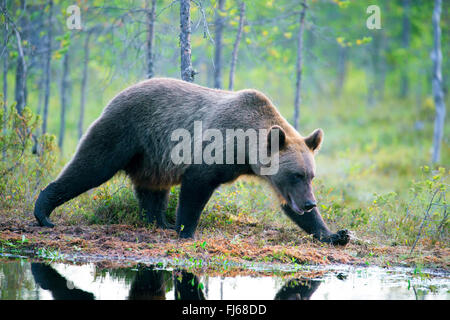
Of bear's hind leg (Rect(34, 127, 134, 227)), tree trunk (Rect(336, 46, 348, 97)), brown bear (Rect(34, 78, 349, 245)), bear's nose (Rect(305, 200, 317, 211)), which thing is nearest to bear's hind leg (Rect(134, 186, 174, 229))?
brown bear (Rect(34, 78, 349, 245))

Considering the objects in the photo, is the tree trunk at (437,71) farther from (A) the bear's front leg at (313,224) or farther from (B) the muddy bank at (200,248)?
(A) the bear's front leg at (313,224)

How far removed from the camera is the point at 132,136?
7953 mm

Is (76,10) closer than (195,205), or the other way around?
(195,205)

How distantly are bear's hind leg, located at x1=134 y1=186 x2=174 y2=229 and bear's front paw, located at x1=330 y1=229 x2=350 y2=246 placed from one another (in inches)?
102

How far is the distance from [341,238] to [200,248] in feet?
6.93

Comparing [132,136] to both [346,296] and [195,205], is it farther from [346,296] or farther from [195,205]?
[346,296]

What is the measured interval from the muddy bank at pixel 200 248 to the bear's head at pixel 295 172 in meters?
0.66

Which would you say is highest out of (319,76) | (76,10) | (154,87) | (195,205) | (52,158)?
(319,76)

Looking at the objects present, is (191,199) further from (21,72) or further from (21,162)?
(21,72)

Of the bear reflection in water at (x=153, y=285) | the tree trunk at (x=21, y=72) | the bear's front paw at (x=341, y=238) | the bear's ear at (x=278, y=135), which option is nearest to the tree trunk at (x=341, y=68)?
the tree trunk at (x=21, y=72)

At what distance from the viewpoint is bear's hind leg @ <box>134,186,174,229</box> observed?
8.49m

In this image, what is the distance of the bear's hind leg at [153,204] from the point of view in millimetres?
8492

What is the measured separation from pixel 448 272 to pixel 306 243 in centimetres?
200
